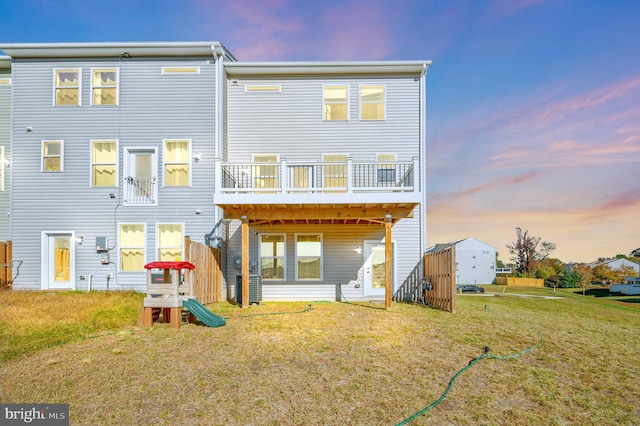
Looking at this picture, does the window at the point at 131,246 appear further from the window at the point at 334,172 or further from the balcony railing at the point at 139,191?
the window at the point at 334,172

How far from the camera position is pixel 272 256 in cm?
1318

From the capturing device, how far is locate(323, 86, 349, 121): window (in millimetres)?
13648

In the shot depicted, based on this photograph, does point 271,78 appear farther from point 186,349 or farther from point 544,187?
point 544,187

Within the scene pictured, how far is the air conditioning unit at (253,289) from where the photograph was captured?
11.8 meters

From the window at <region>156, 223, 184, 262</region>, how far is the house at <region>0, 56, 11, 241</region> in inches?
231

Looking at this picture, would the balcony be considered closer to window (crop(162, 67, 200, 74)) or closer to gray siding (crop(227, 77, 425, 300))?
gray siding (crop(227, 77, 425, 300))

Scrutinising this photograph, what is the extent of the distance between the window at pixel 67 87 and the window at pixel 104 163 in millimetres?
1805

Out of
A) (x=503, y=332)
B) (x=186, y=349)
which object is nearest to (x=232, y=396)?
(x=186, y=349)

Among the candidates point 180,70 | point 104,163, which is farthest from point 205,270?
point 180,70

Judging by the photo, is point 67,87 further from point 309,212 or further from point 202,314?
point 202,314

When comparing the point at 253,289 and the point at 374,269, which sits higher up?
the point at 374,269

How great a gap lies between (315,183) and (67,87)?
32.5 feet

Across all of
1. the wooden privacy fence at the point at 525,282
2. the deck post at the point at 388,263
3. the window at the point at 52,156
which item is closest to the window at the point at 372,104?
the deck post at the point at 388,263

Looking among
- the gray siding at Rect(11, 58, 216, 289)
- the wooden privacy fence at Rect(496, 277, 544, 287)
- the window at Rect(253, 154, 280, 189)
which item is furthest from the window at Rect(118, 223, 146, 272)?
the wooden privacy fence at Rect(496, 277, 544, 287)
